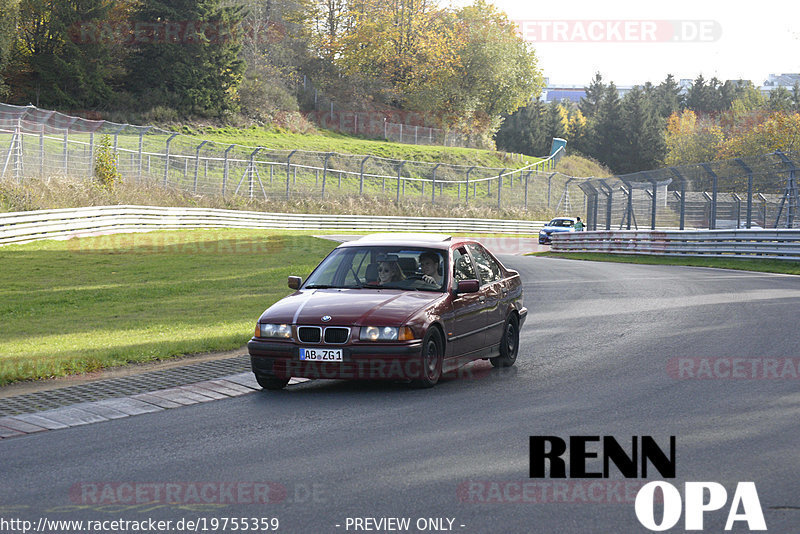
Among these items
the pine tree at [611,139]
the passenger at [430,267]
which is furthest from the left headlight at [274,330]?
the pine tree at [611,139]

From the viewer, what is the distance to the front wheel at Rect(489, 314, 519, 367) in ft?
33.7

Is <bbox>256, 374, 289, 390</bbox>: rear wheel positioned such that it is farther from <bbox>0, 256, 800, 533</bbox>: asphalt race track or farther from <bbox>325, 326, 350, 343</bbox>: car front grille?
<bbox>325, 326, 350, 343</bbox>: car front grille

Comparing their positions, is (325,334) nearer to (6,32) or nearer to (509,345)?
(509,345)

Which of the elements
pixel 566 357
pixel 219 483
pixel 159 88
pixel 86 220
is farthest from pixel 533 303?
pixel 159 88

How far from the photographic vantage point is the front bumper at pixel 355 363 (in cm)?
845

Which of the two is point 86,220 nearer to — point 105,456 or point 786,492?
point 105,456

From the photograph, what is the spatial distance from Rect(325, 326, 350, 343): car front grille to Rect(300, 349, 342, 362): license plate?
0.33 feet

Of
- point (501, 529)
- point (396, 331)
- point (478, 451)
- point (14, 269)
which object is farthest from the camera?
point (14, 269)

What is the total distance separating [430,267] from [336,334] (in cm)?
160

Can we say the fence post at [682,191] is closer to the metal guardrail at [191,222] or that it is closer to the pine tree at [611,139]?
the metal guardrail at [191,222]

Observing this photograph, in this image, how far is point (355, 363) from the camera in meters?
8.47

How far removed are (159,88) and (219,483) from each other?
190 ft

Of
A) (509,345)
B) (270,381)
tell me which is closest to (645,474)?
(270,381)

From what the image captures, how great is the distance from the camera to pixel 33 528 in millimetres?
4832
